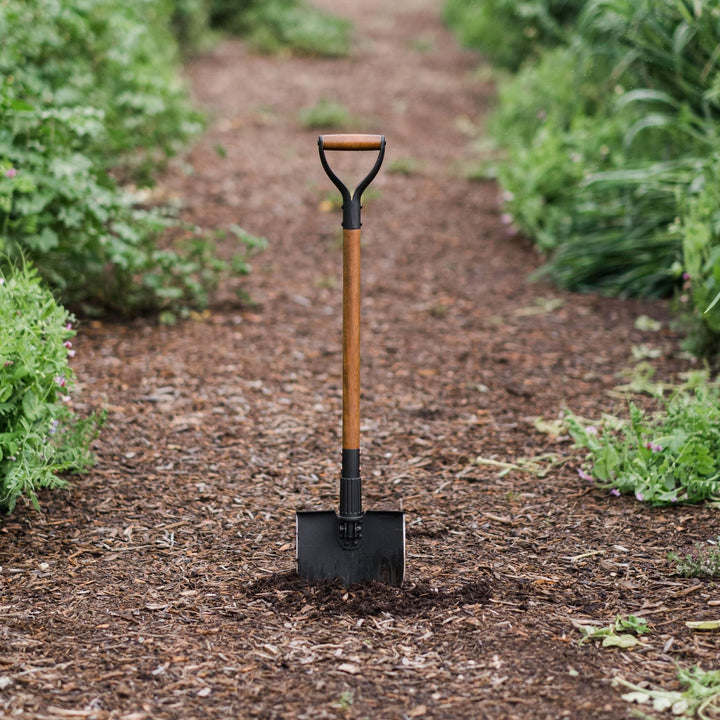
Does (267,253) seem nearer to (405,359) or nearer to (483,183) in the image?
(405,359)

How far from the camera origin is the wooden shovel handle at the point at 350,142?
2.53 meters

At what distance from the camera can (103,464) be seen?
3385 mm

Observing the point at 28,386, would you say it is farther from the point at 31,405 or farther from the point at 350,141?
the point at 350,141

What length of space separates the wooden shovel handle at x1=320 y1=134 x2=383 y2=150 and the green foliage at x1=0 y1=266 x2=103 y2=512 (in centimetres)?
107

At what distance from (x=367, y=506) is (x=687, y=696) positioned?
1.28 m

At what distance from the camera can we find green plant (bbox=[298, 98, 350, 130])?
8.59 metres

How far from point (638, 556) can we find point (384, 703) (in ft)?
3.35

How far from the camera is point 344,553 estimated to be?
2.70m

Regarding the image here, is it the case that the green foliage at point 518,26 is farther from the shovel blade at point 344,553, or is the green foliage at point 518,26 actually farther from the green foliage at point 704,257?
the shovel blade at point 344,553

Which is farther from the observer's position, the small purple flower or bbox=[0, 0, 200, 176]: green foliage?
bbox=[0, 0, 200, 176]: green foliage

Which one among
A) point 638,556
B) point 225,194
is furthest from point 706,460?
point 225,194

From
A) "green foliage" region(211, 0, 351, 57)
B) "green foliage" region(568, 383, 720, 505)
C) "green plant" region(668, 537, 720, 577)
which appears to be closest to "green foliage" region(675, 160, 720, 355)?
"green foliage" region(568, 383, 720, 505)

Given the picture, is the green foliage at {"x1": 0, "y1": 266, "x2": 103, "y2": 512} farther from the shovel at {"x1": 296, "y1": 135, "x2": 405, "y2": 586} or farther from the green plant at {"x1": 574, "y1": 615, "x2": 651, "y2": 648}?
the green plant at {"x1": 574, "y1": 615, "x2": 651, "y2": 648}

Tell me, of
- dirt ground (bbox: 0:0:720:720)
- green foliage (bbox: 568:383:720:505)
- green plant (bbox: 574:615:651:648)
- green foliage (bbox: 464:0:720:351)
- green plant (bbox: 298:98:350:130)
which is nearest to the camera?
dirt ground (bbox: 0:0:720:720)
